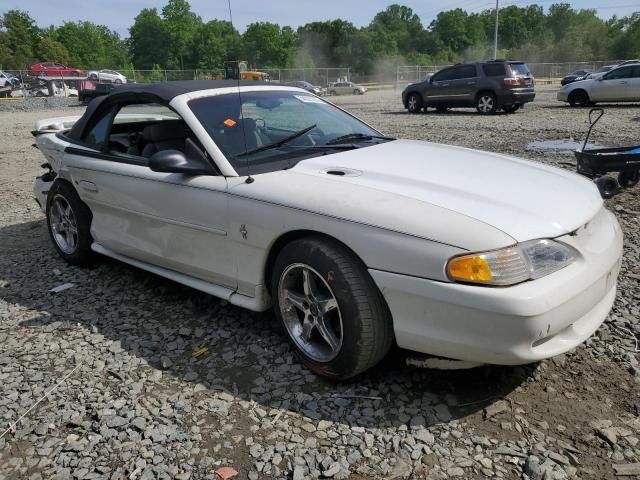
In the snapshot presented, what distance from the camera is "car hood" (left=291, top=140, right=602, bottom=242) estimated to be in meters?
2.44

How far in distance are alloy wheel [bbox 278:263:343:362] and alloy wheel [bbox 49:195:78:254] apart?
245cm

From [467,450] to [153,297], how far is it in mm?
2586

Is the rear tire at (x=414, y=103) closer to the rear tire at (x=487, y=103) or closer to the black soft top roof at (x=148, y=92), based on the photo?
the rear tire at (x=487, y=103)

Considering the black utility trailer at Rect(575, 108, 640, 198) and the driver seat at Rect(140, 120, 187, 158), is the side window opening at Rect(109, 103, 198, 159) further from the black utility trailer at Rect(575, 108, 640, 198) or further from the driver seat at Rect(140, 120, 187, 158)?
the black utility trailer at Rect(575, 108, 640, 198)

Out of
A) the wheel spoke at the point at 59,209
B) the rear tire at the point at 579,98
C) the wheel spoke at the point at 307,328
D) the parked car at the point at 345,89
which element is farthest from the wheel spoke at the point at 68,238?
the parked car at the point at 345,89

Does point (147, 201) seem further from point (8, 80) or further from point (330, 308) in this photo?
point (8, 80)

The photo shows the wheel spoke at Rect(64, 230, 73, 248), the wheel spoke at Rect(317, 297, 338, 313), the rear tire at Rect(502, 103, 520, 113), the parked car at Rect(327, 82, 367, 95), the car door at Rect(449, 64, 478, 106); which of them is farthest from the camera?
the parked car at Rect(327, 82, 367, 95)

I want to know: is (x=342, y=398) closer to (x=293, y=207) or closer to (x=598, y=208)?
(x=293, y=207)

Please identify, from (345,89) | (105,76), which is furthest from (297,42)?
(105,76)

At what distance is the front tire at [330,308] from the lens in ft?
8.26

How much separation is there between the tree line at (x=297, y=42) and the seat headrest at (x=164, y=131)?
63.3 metres

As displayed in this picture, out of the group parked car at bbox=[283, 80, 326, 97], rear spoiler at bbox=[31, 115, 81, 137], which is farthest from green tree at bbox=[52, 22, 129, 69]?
rear spoiler at bbox=[31, 115, 81, 137]

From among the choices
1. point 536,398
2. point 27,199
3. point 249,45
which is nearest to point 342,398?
point 536,398

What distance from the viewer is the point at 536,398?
2.62 m
